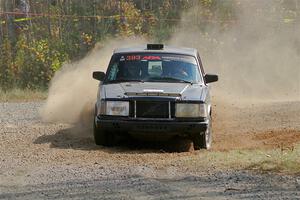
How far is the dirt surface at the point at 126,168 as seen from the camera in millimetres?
8102

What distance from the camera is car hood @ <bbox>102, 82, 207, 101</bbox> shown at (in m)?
11.5

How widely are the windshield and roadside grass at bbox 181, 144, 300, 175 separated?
191 cm

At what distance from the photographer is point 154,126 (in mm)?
11281

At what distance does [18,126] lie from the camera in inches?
603

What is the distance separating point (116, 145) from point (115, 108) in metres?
1.01

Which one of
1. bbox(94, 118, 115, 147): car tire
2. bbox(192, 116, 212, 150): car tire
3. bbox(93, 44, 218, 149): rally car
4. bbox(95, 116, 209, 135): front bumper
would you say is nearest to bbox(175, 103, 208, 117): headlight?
bbox(93, 44, 218, 149): rally car

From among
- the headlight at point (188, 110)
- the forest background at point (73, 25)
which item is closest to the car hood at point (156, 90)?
the headlight at point (188, 110)

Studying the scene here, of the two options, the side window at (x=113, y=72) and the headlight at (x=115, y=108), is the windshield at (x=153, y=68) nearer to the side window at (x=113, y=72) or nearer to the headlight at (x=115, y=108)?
the side window at (x=113, y=72)

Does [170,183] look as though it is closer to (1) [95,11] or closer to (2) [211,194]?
(2) [211,194]

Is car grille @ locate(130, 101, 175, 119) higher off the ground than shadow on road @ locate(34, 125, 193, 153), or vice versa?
car grille @ locate(130, 101, 175, 119)

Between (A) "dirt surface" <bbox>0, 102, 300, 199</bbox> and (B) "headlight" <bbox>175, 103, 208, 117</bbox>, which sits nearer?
(A) "dirt surface" <bbox>0, 102, 300, 199</bbox>

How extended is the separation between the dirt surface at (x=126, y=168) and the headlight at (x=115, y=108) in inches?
24.3

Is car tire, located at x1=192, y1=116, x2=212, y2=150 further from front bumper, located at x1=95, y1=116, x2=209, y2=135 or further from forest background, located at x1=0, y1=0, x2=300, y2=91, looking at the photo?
forest background, located at x1=0, y1=0, x2=300, y2=91

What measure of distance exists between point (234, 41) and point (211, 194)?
23860 millimetres
